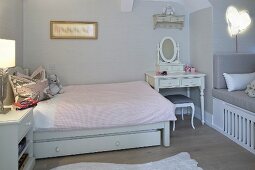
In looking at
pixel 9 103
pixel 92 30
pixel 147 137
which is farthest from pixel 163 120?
pixel 92 30

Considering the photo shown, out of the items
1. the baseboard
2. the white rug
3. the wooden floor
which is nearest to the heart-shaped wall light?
the baseboard

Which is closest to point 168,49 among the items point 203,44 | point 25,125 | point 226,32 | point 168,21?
point 168,21

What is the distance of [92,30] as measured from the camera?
378cm

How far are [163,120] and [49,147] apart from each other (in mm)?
1360

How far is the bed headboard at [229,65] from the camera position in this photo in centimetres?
329

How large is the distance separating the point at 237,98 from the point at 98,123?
5.80ft

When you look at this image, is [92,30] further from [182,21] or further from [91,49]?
[182,21]

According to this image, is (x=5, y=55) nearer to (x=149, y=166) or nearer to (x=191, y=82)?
(x=149, y=166)

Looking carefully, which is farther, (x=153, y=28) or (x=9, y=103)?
(x=153, y=28)

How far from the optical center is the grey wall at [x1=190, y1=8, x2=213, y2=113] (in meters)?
3.48

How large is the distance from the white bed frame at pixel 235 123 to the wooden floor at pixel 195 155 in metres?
0.09

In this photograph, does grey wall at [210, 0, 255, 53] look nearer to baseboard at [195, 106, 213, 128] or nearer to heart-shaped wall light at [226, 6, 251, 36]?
heart-shaped wall light at [226, 6, 251, 36]

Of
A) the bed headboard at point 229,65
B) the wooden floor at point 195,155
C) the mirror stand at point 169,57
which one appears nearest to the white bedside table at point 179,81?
the bed headboard at point 229,65

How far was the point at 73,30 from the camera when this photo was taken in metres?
3.70
